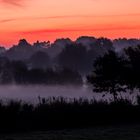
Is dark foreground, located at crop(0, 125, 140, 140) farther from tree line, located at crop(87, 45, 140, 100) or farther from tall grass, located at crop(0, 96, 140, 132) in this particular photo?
tree line, located at crop(87, 45, 140, 100)

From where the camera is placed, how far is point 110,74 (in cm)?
5603

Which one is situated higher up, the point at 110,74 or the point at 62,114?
the point at 110,74

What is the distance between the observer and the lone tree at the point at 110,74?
5525 centimetres

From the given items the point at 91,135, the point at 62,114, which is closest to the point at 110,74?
the point at 62,114

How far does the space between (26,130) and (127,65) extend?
2856 centimetres

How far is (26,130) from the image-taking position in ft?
96.9

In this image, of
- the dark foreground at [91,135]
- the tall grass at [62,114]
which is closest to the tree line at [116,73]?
the tall grass at [62,114]

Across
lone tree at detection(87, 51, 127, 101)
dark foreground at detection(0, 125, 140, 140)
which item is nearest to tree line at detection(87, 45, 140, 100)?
lone tree at detection(87, 51, 127, 101)

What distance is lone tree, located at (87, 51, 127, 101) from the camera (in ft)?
181

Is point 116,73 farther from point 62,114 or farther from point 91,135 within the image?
point 91,135

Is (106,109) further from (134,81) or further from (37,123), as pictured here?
(134,81)

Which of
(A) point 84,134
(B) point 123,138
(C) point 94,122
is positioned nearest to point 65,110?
(C) point 94,122

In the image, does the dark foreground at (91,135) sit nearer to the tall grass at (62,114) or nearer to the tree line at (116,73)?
the tall grass at (62,114)

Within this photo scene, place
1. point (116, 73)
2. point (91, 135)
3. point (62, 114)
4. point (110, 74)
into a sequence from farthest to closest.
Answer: point (110, 74) < point (116, 73) < point (62, 114) < point (91, 135)
